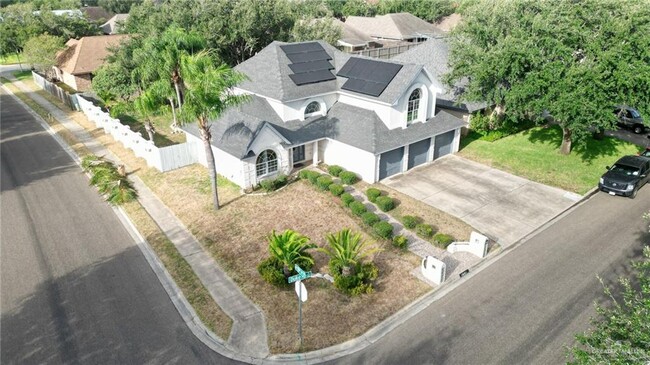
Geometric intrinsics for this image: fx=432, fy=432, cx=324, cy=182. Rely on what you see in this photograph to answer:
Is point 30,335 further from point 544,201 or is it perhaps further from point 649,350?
point 544,201

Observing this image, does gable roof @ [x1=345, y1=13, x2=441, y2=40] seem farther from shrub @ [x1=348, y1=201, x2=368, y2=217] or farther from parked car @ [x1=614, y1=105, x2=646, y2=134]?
shrub @ [x1=348, y1=201, x2=368, y2=217]

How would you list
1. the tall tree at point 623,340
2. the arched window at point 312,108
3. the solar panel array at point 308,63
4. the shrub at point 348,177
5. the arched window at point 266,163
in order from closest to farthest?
the tall tree at point 623,340
the arched window at point 266,163
the shrub at point 348,177
the arched window at point 312,108
the solar panel array at point 308,63

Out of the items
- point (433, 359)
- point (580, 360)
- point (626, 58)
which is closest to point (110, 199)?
point (433, 359)

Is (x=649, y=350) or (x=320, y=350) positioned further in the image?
(x=320, y=350)

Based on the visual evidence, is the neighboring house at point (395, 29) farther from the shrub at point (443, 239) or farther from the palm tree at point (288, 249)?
the palm tree at point (288, 249)

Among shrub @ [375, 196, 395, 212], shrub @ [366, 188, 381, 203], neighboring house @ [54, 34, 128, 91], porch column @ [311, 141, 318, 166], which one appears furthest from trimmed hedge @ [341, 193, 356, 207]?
neighboring house @ [54, 34, 128, 91]

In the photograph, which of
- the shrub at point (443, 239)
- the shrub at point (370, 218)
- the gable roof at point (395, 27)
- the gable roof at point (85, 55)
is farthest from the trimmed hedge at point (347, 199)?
the gable roof at point (395, 27)
